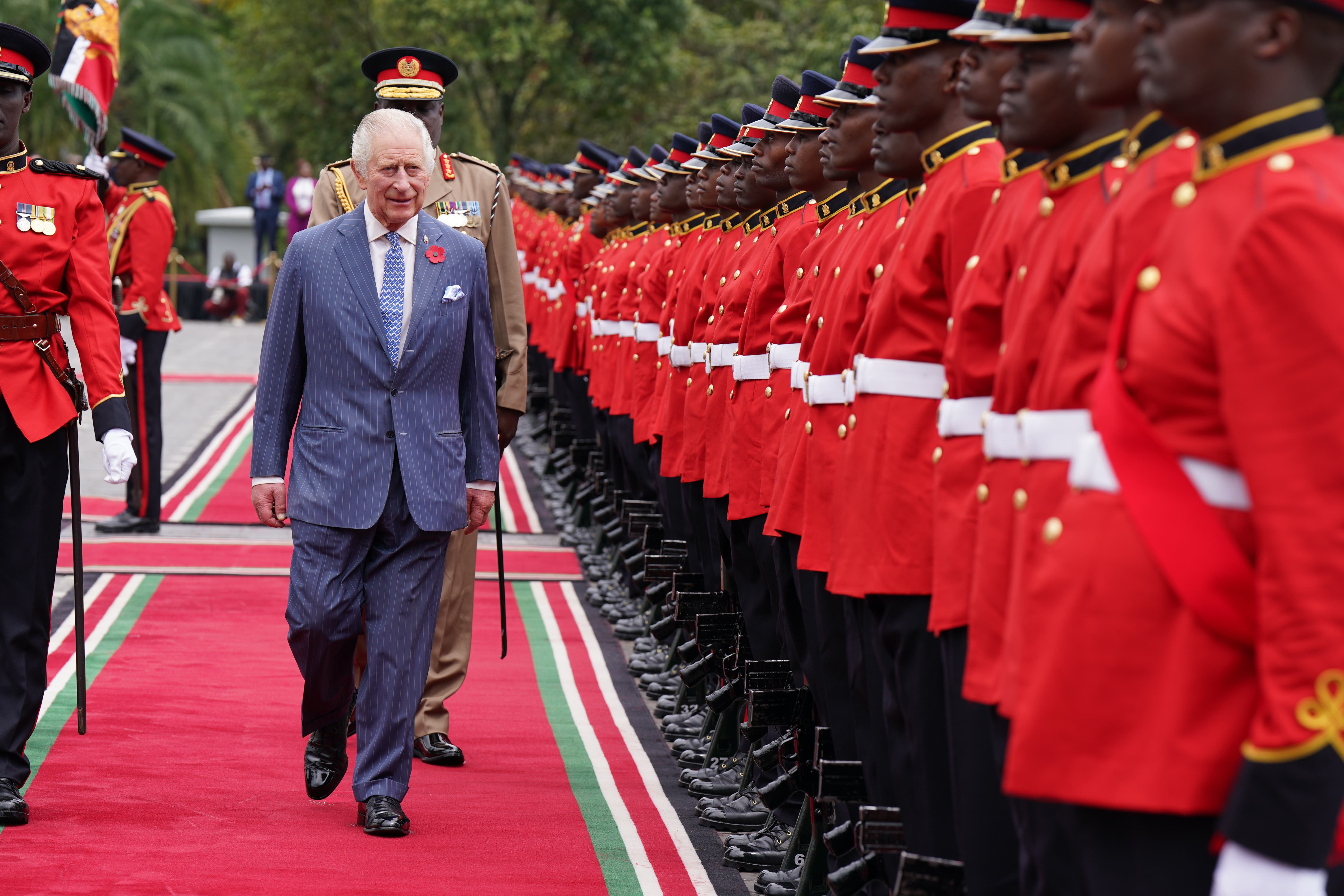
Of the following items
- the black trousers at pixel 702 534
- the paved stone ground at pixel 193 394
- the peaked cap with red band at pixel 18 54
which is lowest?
the paved stone ground at pixel 193 394

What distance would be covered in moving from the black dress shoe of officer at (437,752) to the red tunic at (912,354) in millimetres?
2749

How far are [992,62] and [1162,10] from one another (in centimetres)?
131

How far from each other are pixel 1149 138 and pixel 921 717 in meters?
1.64

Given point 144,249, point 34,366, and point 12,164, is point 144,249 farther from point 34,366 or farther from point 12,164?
point 34,366

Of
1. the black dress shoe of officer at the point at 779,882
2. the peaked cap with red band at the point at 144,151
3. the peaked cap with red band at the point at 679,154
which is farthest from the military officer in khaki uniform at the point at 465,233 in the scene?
the peaked cap with red band at the point at 144,151

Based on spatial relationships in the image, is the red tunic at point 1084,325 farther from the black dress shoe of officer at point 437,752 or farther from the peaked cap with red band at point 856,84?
the black dress shoe of officer at point 437,752

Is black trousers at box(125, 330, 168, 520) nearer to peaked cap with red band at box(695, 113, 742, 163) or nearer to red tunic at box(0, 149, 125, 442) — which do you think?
peaked cap with red band at box(695, 113, 742, 163)

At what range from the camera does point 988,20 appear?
3955 mm

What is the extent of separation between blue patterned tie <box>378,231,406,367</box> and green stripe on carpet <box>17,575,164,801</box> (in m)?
1.84

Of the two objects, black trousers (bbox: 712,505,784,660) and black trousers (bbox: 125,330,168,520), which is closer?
black trousers (bbox: 712,505,784,660)

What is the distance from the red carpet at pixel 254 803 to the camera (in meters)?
5.33

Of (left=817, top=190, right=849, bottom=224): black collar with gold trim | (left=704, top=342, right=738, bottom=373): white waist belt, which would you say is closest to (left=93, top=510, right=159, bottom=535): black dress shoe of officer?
(left=704, top=342, right=738, bottom=373): white waist belt

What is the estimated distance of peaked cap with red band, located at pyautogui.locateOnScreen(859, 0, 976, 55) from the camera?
179 inches

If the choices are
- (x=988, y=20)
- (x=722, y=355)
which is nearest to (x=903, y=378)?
(x=988, y=20)
